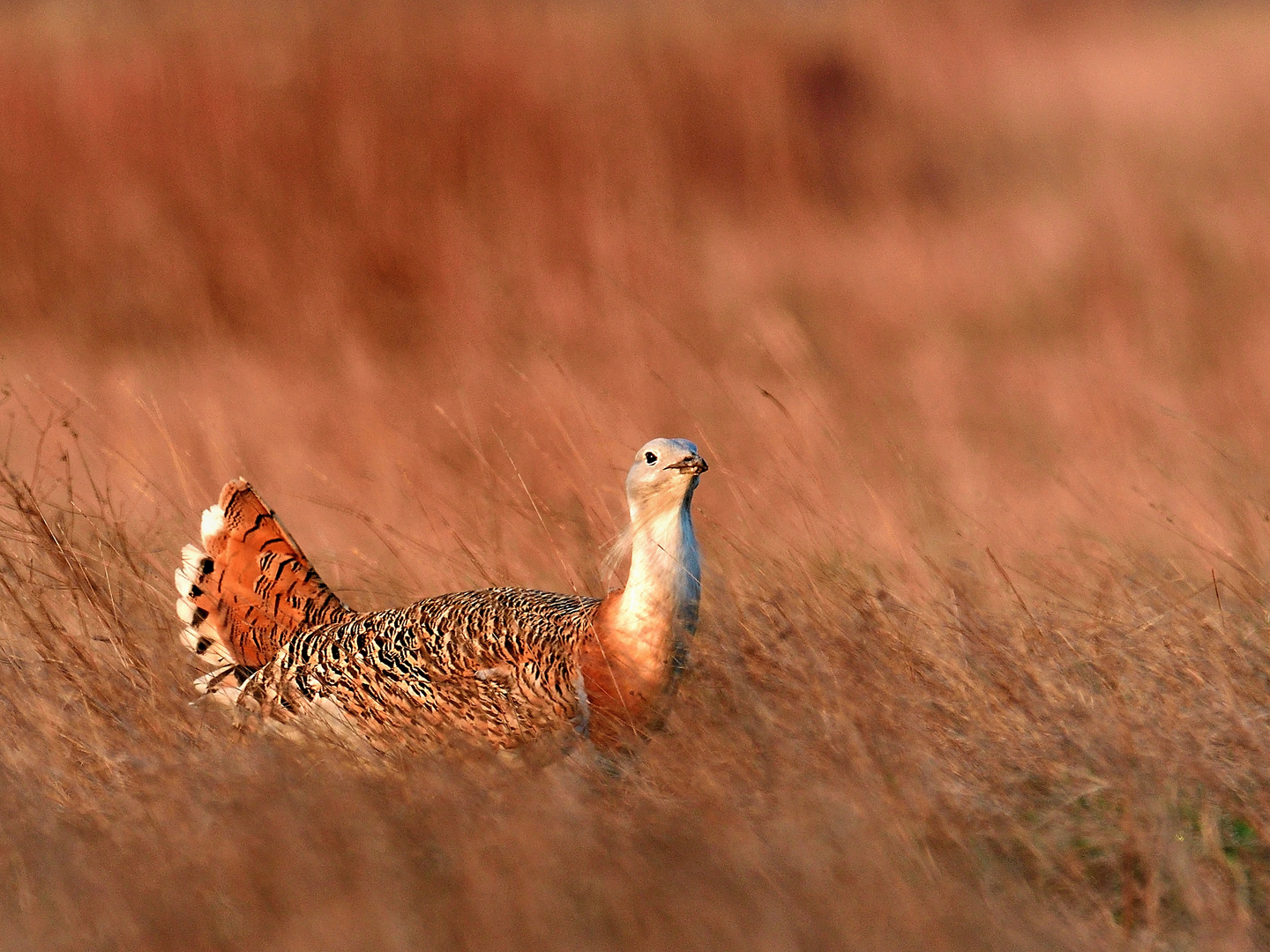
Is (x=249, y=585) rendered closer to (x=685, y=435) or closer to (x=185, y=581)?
(x=185, y=581)

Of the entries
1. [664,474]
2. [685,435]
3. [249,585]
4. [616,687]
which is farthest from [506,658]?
A: [685,435]

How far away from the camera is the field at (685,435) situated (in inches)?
89.0

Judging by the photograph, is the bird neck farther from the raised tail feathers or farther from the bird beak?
the raised tail feathers

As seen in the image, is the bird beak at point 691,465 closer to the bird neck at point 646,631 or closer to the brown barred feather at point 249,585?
the bird neck at point 646,631

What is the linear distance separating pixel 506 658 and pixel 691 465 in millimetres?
548

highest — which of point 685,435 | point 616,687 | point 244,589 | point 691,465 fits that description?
point 685,435

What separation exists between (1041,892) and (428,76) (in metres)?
7.20

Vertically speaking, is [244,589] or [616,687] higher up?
[244,589]

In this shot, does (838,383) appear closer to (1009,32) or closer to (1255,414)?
(1255,414)

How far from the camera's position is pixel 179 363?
7246 millimetres

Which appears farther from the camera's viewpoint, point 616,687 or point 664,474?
point 664,474

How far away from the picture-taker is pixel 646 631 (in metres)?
2.90

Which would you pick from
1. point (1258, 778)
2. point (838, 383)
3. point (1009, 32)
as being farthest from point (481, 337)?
point (1258, 778)

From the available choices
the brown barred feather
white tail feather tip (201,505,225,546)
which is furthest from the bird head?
white tail feather tip (201,505,225,546)
